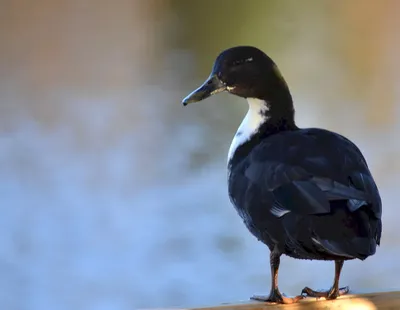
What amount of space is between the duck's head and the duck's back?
75 mm

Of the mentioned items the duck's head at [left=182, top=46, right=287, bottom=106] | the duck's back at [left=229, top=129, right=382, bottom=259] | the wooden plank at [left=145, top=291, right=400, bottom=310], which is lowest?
the wooden plank at [left=145, top=291, right=400, bottom=310]

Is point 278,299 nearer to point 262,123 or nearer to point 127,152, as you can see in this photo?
point 262,123

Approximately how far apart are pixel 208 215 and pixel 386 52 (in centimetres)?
58

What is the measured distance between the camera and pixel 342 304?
2.93 feet

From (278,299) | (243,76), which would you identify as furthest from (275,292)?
(243,76)

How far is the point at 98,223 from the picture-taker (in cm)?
130

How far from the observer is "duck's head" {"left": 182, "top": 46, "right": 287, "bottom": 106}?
900mm

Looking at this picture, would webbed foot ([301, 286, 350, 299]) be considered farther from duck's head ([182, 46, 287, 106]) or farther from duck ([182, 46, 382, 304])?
duck's head ([182, 46, 287, 106])

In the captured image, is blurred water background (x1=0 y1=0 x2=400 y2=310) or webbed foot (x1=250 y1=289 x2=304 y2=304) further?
blurred water background (x1=0 y1=0 x2=400 y2=310)

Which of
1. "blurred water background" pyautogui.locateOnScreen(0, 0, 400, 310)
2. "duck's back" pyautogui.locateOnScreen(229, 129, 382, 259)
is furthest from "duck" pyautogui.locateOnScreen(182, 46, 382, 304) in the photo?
"blurred water background" pyautogui.locateOnScreen(0, 0, 400, 310)

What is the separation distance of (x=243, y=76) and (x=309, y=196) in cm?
22

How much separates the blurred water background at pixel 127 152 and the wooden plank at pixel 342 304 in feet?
1.50

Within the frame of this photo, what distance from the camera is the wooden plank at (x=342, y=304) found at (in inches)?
33.7

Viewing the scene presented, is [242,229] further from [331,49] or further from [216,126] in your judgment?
[331,49]
